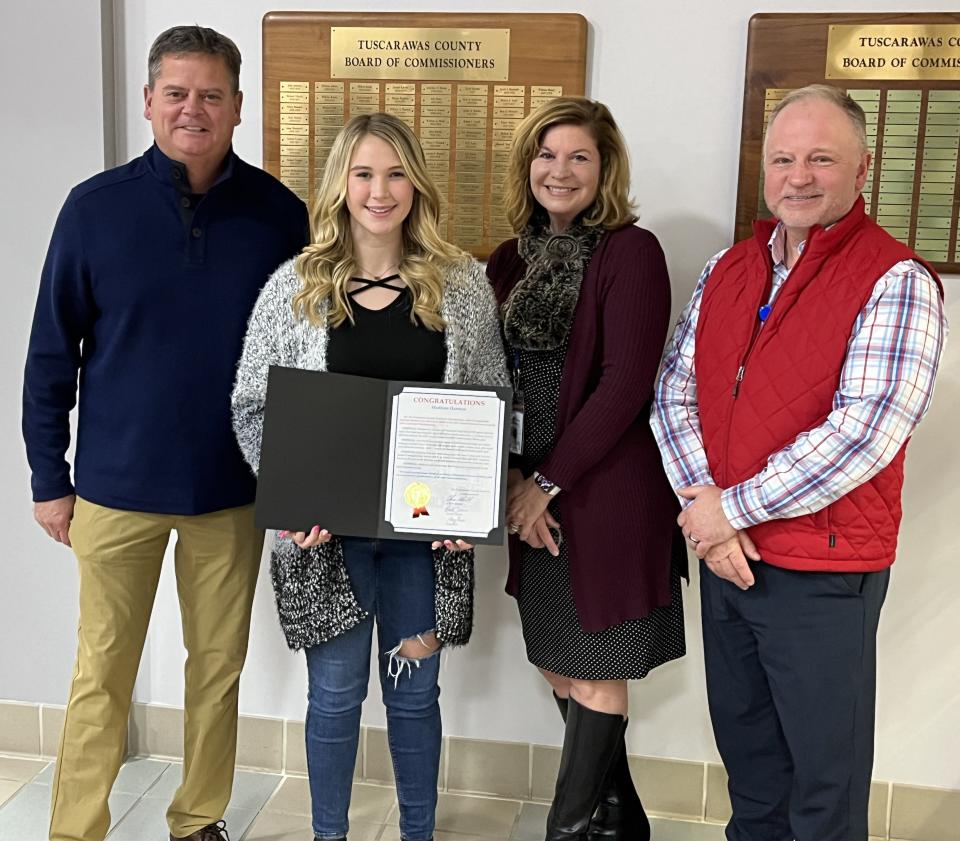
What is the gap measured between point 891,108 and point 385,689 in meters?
1.61

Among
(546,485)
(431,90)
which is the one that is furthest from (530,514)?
(431,90)

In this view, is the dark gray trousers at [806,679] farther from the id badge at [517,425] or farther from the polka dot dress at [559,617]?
the id badge at [517,425]

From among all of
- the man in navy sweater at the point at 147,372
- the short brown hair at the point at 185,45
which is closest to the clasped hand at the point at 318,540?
the man in navy sweater at the point at 147,372

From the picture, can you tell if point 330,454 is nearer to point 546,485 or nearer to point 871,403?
point 546,485

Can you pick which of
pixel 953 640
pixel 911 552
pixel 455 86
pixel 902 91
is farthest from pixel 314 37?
pixel 953 640

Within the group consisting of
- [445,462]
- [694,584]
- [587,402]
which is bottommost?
[694,584]

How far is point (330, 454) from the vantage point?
77.8 inches

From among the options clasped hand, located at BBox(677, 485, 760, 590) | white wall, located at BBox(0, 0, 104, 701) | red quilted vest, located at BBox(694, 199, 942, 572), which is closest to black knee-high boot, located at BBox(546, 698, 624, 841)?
clasped hand, located at BBox(677, 485, 760, 590)

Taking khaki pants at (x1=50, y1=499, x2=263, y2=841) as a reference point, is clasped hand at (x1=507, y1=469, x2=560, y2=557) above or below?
above

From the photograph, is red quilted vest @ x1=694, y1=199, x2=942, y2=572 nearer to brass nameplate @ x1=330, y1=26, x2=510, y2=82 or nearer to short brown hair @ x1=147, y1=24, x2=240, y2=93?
brass nameplate @ x1=330, y1=26, x2=510, y2=82

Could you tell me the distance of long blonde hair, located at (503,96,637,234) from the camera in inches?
81.6

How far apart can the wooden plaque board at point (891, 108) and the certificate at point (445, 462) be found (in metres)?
0.87

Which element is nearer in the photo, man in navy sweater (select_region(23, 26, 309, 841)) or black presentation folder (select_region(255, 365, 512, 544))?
black presentation folder (select_region(255, 365, 512, 544))

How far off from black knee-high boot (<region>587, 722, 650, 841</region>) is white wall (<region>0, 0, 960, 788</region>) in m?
0.24
